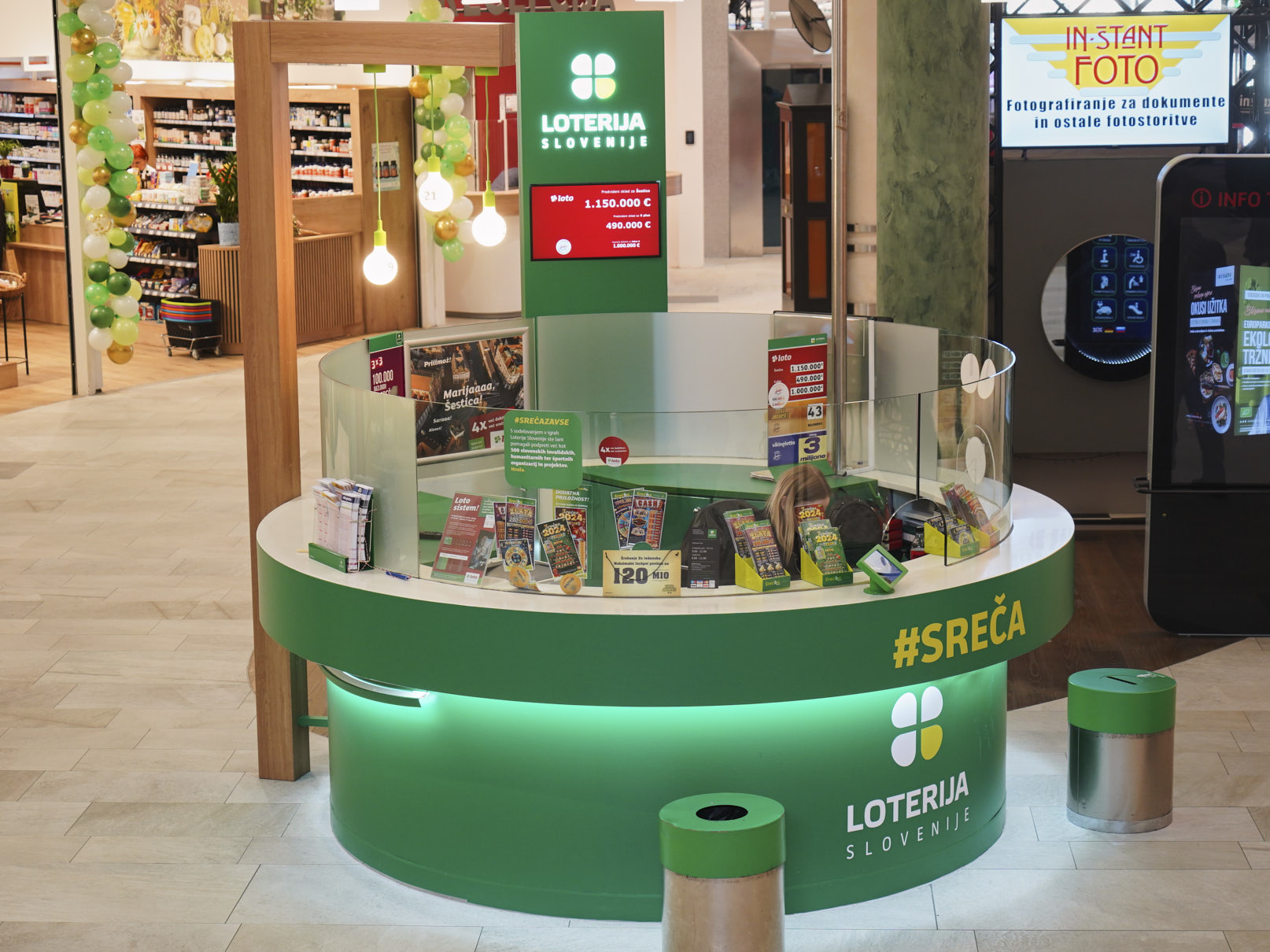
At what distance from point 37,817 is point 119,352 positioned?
5944mm

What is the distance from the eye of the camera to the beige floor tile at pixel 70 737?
557 centimetres

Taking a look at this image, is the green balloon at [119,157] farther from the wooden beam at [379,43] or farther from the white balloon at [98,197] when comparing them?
the wooden beam at [379,43]

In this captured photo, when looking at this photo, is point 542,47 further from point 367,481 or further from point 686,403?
point 367,481

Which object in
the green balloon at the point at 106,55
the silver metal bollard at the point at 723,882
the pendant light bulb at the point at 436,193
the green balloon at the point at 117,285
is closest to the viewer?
the silver metal bollard at the point at 723,882

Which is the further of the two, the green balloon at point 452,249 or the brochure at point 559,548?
the green balloon at point 452,249

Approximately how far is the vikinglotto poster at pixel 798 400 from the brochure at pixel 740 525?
183mm

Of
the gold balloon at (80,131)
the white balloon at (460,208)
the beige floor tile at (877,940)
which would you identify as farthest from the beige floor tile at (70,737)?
the white balloon at (460,208)

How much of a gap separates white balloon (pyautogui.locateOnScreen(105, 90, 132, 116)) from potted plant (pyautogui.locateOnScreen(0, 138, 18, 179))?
5.55m

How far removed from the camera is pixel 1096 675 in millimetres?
4797

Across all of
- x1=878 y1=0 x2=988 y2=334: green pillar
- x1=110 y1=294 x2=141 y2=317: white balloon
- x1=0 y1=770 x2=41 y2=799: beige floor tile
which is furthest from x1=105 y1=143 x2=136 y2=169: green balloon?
x1=0 y1=770 x2=41 y2=799: beige floor tile

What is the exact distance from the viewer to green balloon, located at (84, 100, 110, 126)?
9.82 meters

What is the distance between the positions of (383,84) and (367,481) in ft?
36.6

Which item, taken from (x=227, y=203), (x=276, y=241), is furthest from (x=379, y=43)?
(x=227, y=203)

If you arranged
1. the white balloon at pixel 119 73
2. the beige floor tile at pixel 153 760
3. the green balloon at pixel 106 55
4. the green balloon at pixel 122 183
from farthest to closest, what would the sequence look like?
the green balloon at pixel 122 183 → the white balloon at pixel 119 73 → the green balloon at pixel 106 55 → the beige floor tile at pixel 153 760
